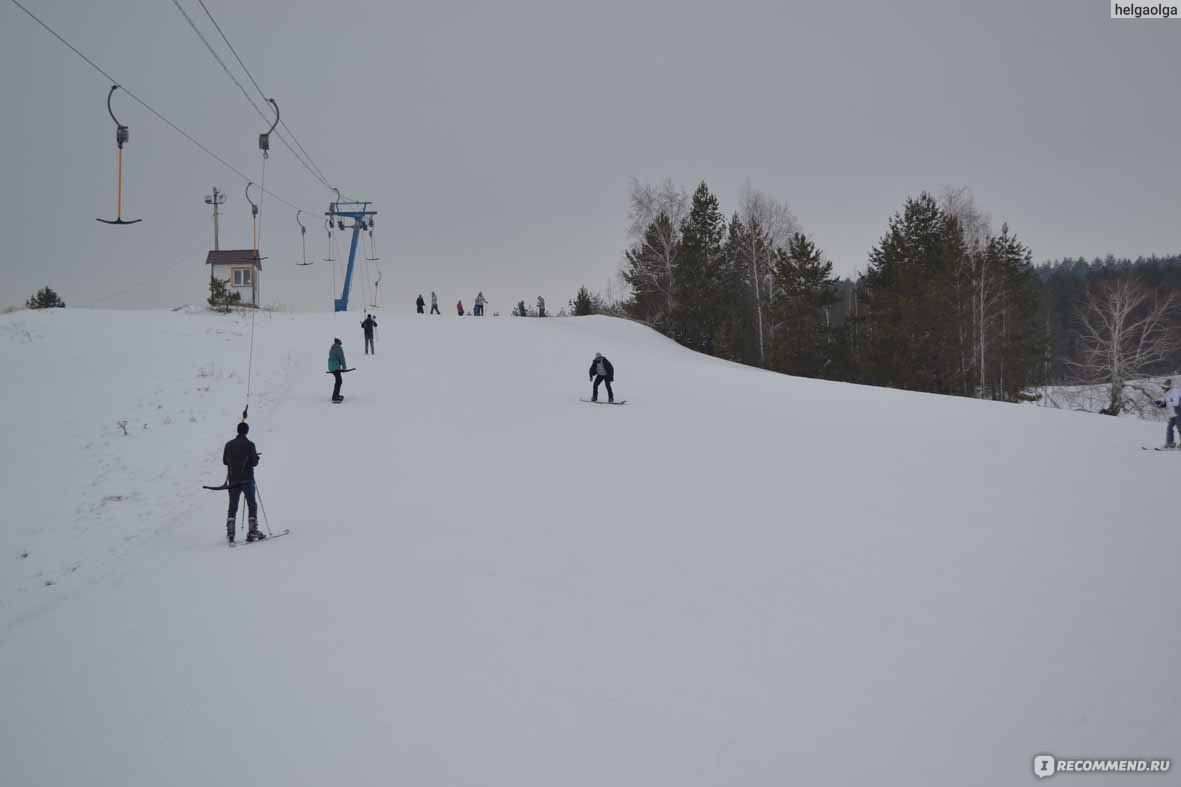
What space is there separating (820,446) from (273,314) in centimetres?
3288

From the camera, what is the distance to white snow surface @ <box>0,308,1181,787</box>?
5508 mm

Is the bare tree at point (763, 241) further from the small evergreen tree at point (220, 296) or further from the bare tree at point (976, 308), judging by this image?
the small evergreen tree at point (220, 296)

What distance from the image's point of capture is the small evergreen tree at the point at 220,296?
106 ft

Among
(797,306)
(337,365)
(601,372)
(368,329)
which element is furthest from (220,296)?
(797,306)

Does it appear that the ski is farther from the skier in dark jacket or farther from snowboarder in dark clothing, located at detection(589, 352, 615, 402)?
snowboarder in dark clothing, located at detection(589, 352, 615, 402)

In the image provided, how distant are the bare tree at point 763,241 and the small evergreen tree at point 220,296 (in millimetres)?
35620

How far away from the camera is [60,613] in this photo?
26.7ft

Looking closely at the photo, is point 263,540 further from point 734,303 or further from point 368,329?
point 734,303

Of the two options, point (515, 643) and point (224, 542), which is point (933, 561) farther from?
point (224, 542)

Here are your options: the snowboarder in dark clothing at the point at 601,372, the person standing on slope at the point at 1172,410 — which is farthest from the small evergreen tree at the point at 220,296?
the person standing on slope at the point at 1172,410

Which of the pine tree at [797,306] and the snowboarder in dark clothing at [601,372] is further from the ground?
the pine tree at [797,306]

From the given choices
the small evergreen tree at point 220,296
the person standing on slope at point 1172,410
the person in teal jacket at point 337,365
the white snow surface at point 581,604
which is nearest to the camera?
the white snow surface at point 581,604

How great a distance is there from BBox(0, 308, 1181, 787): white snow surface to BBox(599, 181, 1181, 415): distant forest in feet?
74.2

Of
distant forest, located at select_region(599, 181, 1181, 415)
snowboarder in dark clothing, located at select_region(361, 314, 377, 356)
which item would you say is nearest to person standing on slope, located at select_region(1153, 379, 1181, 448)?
distant forest, located at select_region(599, 181, 1181, 415)
